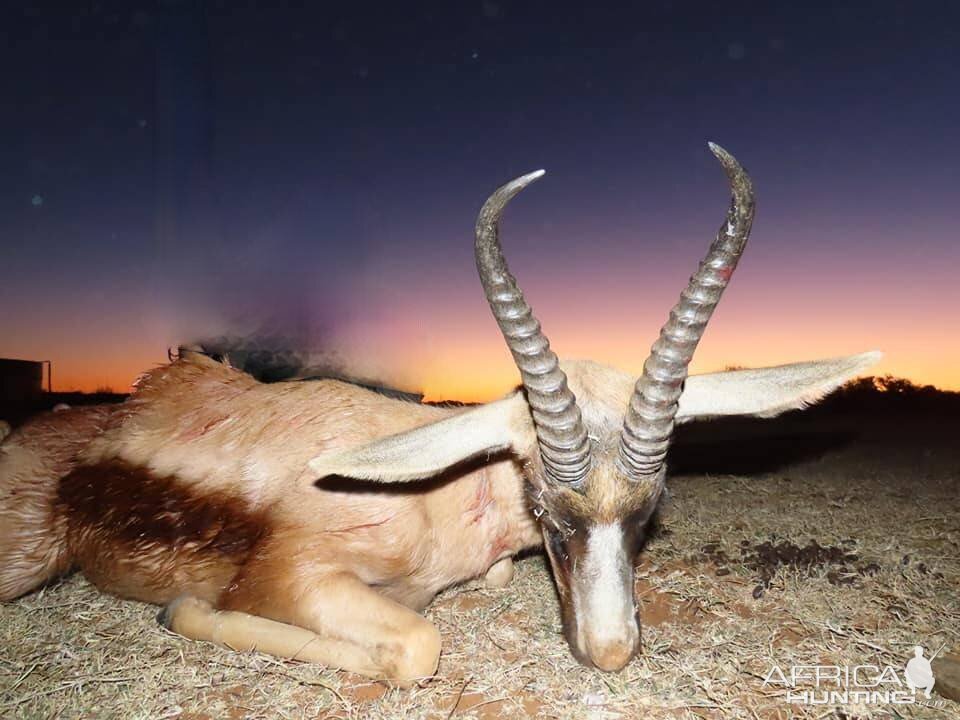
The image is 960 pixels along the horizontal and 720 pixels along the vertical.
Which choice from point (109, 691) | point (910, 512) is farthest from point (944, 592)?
point (109, 691)

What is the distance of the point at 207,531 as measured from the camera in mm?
3654

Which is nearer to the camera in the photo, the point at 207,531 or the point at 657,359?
the point at 657,359

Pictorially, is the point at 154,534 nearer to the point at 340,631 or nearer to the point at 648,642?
the point at 340,631

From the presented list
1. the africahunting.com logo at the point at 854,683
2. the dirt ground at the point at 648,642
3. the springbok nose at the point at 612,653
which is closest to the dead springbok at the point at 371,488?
the springbok nose at the point at 612,653

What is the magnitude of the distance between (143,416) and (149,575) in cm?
113

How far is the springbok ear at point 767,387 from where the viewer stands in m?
3.06

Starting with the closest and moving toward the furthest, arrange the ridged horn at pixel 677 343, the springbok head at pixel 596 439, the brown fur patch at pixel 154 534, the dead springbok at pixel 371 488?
the ridged horn at pixel 677 343
the springbok head at pixel 596 439
the dead springbok at pixel 371 488
the brown fur patch at pixel 154 534

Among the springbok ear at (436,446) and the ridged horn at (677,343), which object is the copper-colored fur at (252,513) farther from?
the ridged horn at (677,343)

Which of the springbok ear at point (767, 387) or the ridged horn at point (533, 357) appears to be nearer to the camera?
A: the ridged horn at point (533, 357)

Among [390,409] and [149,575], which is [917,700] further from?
[149,575]

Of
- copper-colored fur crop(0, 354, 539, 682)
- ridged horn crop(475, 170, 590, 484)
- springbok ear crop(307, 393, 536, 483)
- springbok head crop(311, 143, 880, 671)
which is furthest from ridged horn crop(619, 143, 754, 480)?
copper-colored fur crop(0, 354, 539, 682)

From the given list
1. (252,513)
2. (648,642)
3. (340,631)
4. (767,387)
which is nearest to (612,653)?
(648,642)

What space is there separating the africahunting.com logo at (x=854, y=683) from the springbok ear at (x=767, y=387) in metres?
1.34

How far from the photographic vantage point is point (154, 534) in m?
3.76
